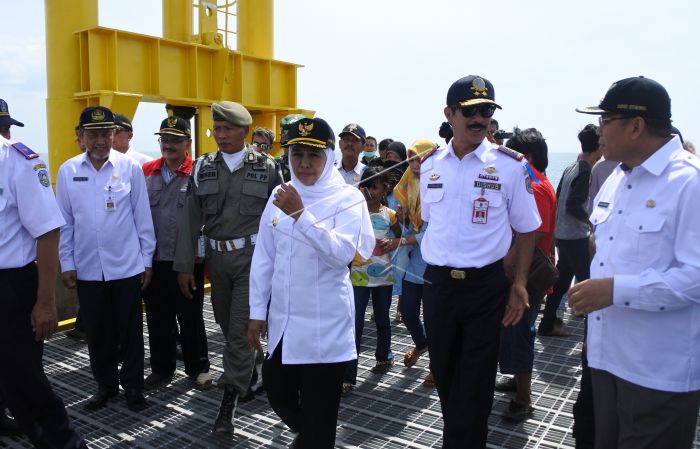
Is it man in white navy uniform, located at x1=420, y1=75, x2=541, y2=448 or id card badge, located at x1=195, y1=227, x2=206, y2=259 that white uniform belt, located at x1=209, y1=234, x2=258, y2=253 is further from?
man in white navy uniform, located at x1=420, y1=75, x2=541, y2=448

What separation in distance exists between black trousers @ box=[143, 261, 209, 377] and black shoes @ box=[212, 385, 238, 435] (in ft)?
2.86

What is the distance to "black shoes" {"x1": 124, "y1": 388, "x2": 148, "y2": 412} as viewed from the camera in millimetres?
4023

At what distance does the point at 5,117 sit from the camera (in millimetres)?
3637

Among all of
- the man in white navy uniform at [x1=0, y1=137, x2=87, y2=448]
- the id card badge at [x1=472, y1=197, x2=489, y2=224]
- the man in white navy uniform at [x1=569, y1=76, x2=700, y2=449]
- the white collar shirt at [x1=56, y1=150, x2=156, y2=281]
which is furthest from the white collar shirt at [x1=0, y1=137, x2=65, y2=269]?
the man in white navy uniform at [x1=569, y1=76, x2=700, y2=449]

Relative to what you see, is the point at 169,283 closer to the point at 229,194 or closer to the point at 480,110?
the point at 229,194

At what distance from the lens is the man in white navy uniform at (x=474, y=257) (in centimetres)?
308

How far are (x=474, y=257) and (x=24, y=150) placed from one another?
2.47 m

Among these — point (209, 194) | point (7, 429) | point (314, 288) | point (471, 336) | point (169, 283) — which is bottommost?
point (7, 429)

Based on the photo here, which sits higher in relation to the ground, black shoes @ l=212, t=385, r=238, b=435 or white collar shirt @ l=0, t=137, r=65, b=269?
white collar shirt @ l=0, t=137, r=65, b=269

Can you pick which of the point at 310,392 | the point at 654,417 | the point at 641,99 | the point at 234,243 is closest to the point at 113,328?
the point at 234,243

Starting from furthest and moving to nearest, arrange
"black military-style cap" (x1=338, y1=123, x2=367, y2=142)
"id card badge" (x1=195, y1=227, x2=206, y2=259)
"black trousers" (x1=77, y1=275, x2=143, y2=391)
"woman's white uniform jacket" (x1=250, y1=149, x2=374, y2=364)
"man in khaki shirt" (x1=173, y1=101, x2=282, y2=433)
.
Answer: "black military-style cap" (x1=338, y1=123, x2=367, y2=142)
"id card badge" (x1=195, y1=227, x2=206, y2=259)
"black trousers" (x1=77, y1=275, x2=143, y2=391)
"man in khaki shirt" (x1=173, y1=101, x2=282, y2=433)
"woman's white uniform jacket" (x1=250, y1=149, x2=374, y2=364)

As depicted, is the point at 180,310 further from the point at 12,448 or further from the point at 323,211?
the point at 323,211

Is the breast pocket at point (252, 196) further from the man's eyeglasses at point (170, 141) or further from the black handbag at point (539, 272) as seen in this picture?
the black handbag at point (539, 272)

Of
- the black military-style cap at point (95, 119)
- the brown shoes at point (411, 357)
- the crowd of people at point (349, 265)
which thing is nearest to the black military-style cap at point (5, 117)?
the crowd of people at point (349, 265)
